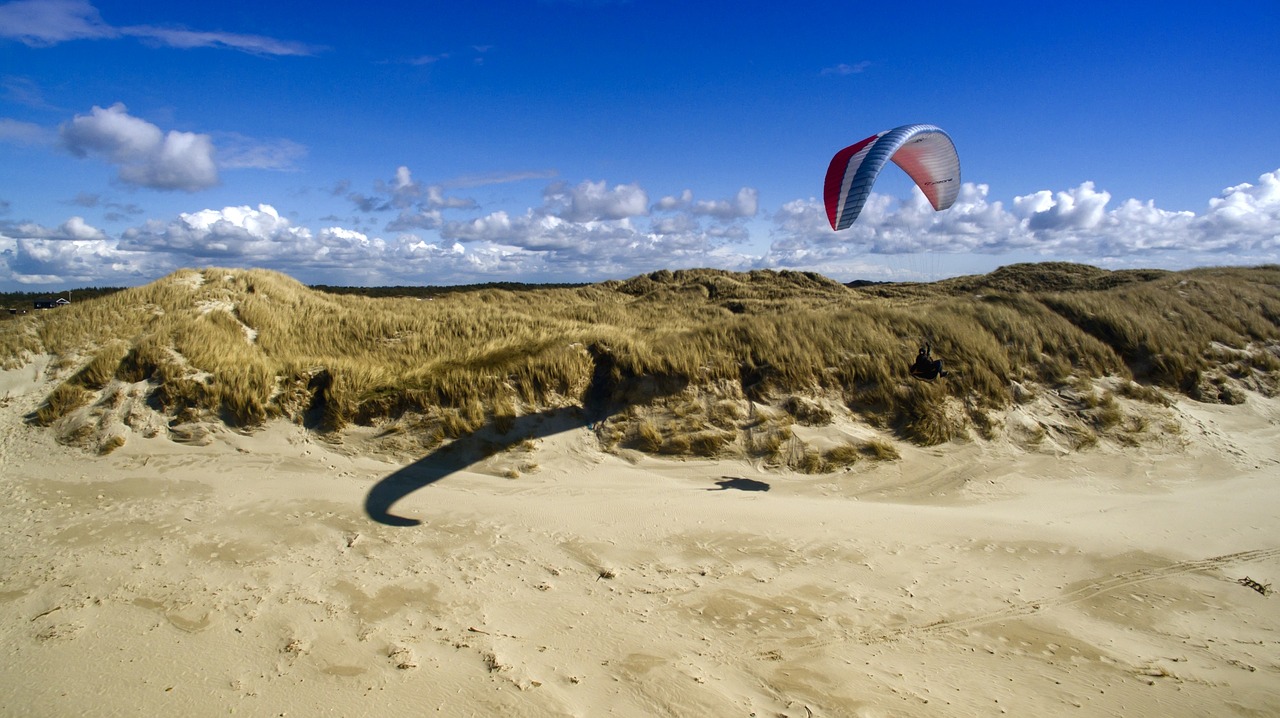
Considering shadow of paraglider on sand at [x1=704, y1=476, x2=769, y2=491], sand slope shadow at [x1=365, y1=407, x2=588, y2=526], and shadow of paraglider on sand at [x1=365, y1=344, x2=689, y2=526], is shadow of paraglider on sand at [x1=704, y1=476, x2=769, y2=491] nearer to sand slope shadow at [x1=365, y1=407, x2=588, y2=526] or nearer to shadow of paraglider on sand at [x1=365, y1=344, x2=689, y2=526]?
shadow of paraglider on sand at [x1=365, y1=344, x2=689, y2=526]

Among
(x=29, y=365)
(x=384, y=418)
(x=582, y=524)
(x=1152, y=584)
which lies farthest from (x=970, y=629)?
(x=29, y=365)

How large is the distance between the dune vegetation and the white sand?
517mm

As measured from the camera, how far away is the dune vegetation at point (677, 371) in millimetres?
8164

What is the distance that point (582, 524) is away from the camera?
6.28m

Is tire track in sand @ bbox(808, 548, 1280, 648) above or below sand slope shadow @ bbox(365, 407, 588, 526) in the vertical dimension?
below

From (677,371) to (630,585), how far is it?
4.20 m

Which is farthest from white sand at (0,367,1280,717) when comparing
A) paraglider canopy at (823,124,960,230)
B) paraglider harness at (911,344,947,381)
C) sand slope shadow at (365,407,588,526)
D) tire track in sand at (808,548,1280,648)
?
paraglider canopy at (823,124,960,230)

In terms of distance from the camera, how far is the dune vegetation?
8164 mm

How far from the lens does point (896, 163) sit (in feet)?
38.5

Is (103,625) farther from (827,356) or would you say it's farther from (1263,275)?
(1263,275)


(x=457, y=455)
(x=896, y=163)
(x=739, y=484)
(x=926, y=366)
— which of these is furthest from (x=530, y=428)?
(x=896, y=163)

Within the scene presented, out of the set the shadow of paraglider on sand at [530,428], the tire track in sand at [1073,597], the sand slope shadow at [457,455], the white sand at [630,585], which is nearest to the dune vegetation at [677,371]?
the shadow of paraglider on sand at [530,428]

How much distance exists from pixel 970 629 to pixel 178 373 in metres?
10.3

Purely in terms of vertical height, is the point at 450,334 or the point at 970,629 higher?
the point at 450,334
